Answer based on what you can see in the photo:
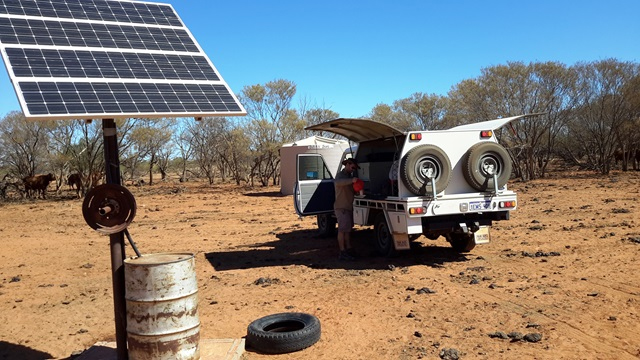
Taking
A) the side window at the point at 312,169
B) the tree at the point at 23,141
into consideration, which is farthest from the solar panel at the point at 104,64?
the tree at the point at 23,141

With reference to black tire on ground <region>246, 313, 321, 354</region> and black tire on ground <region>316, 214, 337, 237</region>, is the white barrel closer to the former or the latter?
black tire on ground <region>246, 313, 321, 354</region>

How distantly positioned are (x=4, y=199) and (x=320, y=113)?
2122 centimetres

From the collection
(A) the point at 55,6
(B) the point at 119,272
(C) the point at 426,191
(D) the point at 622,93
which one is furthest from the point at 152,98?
(D) the point at 622,93

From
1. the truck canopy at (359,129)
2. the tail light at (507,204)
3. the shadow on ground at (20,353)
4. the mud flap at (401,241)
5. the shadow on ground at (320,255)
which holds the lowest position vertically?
the shadow on ground at (20,353)

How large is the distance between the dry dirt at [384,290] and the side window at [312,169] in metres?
1.54

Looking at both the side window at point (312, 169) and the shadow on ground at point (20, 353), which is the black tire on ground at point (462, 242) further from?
the shadow on ground at point (20, 353)

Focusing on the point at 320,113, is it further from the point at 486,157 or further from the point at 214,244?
the point at 486,157

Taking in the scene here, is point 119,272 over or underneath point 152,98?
underneath

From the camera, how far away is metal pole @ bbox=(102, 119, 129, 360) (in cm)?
482

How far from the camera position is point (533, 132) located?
2789cm

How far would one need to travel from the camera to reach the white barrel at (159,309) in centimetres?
451

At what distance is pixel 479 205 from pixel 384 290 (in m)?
2.50

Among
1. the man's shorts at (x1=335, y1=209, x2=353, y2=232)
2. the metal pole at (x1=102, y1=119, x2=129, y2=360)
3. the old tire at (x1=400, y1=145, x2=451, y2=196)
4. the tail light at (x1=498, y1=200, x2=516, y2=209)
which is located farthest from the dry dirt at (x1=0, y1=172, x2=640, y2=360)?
the old tire at (x1=400, y1=145, x2=451, y2=196)

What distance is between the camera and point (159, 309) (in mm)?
4504
